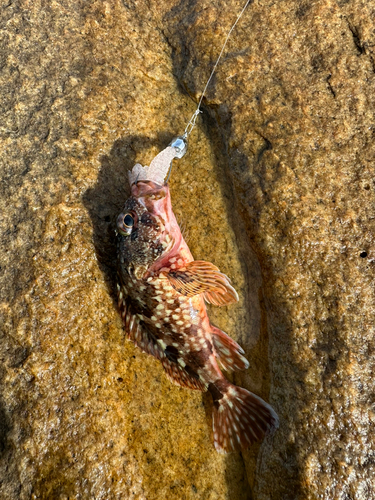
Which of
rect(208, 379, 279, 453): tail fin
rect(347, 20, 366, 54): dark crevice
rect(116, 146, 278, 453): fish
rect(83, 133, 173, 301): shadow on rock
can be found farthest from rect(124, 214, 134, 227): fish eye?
rect(347, 20, 366, 54): dark crevice

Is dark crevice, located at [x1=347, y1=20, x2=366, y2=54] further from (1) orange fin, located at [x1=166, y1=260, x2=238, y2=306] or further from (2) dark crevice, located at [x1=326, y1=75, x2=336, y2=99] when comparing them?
(1) orange fin, located at [x1=166, y1=260, x2=238, y2=306]

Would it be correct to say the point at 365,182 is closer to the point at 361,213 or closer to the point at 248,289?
the point at 361,213

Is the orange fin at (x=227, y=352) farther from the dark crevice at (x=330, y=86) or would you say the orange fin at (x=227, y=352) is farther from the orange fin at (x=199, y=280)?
the dark crevice at (x=330, y=86)

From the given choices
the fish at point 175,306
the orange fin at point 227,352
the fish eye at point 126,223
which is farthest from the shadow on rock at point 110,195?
the orange fin at point 227,352

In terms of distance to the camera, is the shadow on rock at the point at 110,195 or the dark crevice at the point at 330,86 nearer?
the shadow on rock at the point at 110,195

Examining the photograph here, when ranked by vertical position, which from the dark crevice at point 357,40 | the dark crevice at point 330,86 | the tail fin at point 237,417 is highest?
the dark crevice at point 357,40

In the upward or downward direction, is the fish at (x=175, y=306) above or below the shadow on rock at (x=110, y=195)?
below

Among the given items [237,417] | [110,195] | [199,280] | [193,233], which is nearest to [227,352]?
[237,417]
